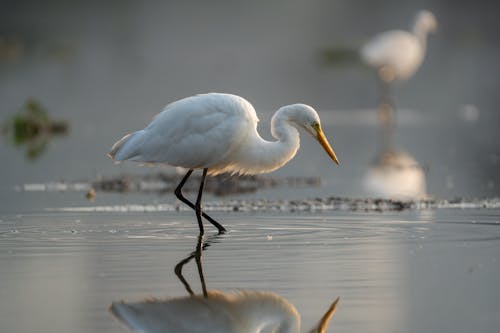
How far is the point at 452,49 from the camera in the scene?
150 ft

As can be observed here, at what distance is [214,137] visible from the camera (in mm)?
10328

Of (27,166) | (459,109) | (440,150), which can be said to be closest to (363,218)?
(27,166)

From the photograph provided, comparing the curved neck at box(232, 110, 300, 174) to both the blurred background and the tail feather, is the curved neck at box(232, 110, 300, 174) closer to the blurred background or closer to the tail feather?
the tail feather

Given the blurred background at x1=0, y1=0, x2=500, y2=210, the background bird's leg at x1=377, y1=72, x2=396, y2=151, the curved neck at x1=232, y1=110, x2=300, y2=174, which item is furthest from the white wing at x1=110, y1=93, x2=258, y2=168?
the background bird's leg at x1=377, y1=72, x2=396, y2=151

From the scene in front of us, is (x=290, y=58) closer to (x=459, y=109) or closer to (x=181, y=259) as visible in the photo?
(x=459, y=109)

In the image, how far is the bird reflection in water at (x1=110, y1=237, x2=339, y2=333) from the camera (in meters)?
6.62

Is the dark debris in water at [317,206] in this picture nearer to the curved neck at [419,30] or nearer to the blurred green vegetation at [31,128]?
the blurred green vegetation at [31,128]

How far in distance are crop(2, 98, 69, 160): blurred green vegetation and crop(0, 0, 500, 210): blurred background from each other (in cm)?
6

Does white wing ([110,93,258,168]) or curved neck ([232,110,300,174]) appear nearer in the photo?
white wing ([110,93,258,168])

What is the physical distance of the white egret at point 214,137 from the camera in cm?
1032

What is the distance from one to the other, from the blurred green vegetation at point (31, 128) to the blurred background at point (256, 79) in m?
0.06

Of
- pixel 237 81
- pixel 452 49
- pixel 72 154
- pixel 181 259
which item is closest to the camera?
pixel 181 259

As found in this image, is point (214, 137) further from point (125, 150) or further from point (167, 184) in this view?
point (167, 184)

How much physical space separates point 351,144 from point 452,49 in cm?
2560
